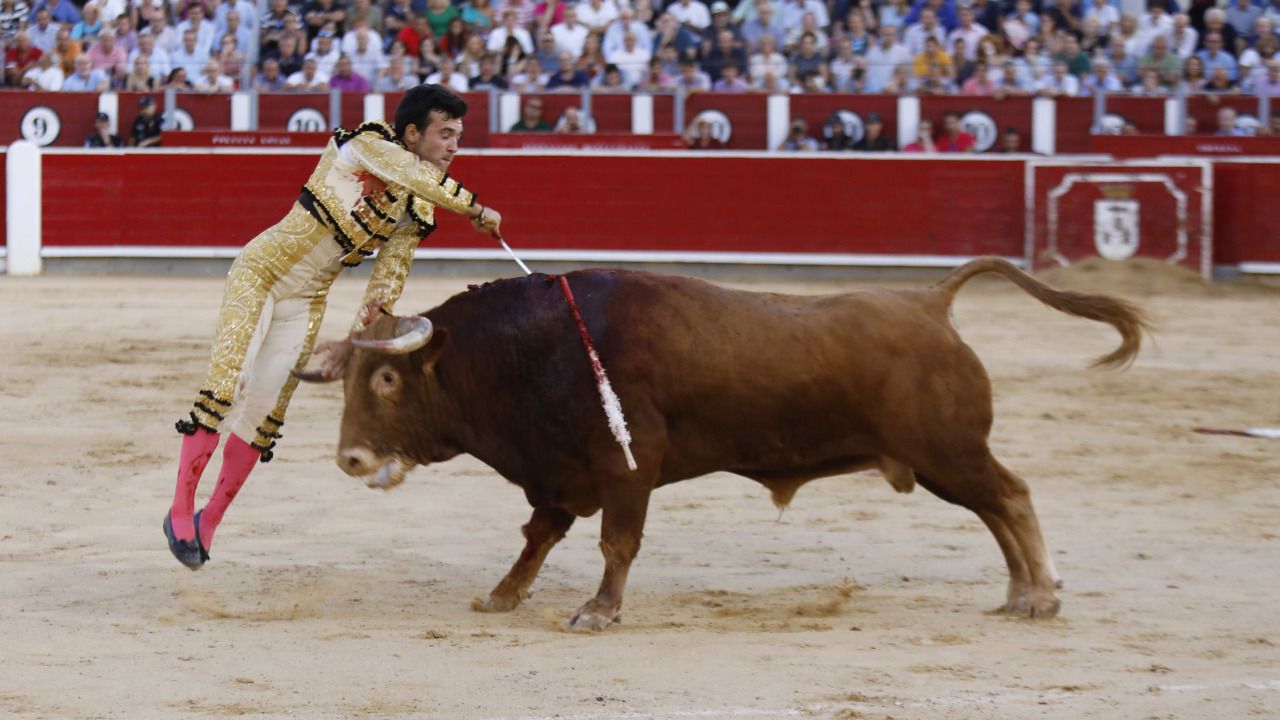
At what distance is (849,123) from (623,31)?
2000mm

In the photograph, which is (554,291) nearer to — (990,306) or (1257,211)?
(990,306)

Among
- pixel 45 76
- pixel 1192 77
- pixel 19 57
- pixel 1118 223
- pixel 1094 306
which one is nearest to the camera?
pixel 1094 306

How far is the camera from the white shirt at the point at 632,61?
47.2 ft

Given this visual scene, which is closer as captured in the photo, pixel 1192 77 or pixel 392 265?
pixel 392 265

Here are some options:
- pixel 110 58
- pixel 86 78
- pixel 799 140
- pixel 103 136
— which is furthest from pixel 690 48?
pixel 86 78

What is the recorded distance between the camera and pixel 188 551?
493 cm

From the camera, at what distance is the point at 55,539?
18.8ft

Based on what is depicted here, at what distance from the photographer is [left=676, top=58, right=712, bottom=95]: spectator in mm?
14352

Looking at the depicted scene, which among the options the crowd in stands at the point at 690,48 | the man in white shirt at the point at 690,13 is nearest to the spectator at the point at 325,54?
the crowd in stands at the point at 690,48

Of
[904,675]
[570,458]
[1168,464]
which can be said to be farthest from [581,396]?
[1168,464]

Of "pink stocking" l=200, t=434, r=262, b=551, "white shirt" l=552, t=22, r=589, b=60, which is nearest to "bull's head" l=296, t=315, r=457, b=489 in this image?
"pink stocking" l=200, t=434, r=262, b=551

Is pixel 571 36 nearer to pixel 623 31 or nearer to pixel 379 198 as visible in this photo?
pixel 623 31

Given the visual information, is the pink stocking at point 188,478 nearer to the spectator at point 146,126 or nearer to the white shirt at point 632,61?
the spectator at point 146,126

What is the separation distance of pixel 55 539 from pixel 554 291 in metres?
1.96
